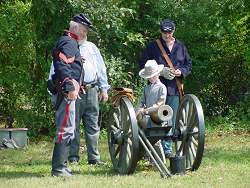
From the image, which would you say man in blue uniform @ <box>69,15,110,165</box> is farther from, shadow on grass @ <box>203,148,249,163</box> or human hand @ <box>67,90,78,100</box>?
shadow on grass @ <box>203,148,249,163</box>

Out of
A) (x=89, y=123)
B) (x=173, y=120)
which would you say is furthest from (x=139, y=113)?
(x=89, y=123)

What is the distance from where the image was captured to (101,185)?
7090 millimetres

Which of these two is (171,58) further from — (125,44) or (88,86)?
(125,44)

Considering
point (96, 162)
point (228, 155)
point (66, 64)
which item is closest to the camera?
point (66, 64)

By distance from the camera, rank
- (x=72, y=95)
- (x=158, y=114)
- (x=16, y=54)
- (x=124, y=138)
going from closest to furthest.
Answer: (x=72, y=95) → (x=158, y=114) → (x=124, y=138) → (x=16, y=54)

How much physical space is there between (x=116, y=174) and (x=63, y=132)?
2.97ft

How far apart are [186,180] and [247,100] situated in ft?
29.8

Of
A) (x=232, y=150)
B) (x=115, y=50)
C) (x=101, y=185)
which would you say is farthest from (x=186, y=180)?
(x=115, y=50)

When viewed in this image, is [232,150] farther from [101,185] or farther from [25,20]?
[25,20]

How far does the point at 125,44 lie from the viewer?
13.5 metres

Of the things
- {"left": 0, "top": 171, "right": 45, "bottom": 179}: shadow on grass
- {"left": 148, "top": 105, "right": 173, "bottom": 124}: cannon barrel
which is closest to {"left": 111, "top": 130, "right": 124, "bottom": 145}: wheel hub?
{"left": 148, "top": 105, "right": 173, "bottom": 124}: cannon barrel

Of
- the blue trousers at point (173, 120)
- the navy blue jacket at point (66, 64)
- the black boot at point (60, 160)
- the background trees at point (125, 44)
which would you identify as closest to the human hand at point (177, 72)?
the blue trousers at point (173, 120)

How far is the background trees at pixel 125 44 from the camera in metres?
12.6

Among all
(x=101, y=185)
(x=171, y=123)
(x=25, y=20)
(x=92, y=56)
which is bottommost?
(x=101, y=185)
